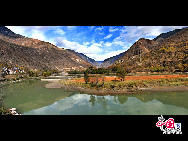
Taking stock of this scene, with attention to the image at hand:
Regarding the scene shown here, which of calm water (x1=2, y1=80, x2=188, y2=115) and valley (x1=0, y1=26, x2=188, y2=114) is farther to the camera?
valley (x1=0, y1=26, x2=188, y2=114)

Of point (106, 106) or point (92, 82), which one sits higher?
point (92, 82)

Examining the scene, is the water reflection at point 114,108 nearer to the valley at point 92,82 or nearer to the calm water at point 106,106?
the calm water at point 106,106

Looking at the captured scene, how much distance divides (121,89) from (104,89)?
345cm
